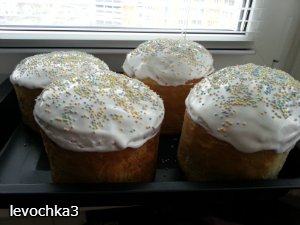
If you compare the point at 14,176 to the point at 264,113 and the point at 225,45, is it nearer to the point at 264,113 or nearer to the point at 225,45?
the point at 264,113

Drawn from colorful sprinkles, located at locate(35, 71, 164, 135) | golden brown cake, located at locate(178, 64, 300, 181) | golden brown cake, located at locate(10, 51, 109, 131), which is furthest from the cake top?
golden brown cake, located at locate(178, 64, 300, 181)

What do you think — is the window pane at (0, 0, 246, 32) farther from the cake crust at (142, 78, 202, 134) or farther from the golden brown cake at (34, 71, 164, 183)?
the golden brown cake at (34, 71, 164, 183)

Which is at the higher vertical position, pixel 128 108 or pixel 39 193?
pixel 128 108

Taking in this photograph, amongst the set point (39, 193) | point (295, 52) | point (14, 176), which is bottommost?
point (14, 176)

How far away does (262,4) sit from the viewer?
50.4 inches

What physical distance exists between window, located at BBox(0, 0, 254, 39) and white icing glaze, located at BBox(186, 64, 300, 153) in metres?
0.60

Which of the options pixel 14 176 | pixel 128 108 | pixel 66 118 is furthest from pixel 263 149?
pixel 14 176

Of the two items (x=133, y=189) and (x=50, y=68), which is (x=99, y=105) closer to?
(x=133, y=189)

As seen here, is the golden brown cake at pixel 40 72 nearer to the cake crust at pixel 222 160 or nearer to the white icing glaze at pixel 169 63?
the white icing glaze at pixel 169 63

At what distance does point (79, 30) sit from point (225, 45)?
0.71 meters

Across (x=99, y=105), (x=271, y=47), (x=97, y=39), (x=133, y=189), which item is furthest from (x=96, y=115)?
(x=271, y=47)

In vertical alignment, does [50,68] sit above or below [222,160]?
above

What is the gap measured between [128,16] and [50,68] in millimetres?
495

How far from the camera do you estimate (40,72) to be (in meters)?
0.96
